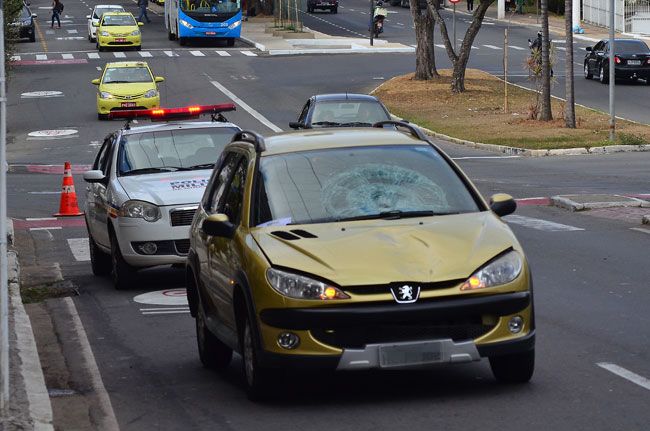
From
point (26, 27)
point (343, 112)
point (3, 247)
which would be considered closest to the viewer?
point (3, 247)

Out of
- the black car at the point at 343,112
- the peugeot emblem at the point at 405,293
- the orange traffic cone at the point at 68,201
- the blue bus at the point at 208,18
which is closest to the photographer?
the peugeot emblem at the point at 405,293

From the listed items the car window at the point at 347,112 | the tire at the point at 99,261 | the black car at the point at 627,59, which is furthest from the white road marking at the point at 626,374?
the black car at the point at 627,59

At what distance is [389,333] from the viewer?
8500 millimetres

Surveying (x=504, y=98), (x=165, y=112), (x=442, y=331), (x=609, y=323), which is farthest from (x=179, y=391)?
(x=504, y=98)

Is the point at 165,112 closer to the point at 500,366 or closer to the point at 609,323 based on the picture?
the point at 609,323

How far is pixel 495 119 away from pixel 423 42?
30.8 ft

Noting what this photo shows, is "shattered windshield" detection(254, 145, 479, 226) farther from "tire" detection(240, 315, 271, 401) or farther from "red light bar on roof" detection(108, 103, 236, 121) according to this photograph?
"red light bar on roof" detection(108, 103, 236, 121)

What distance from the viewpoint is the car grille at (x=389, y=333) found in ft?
27.9

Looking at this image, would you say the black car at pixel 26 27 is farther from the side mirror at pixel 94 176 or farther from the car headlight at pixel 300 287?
the car headlight at pixel 300 287

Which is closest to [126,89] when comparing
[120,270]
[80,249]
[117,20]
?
[80,249]

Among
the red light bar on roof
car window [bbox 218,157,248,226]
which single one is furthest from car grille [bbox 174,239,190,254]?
car window [bbox 218,157,248,226]

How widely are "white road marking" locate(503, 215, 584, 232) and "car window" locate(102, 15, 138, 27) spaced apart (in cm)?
4670

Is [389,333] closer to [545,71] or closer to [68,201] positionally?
[68,201]

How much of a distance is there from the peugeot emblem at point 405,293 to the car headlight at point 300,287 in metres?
0.28
